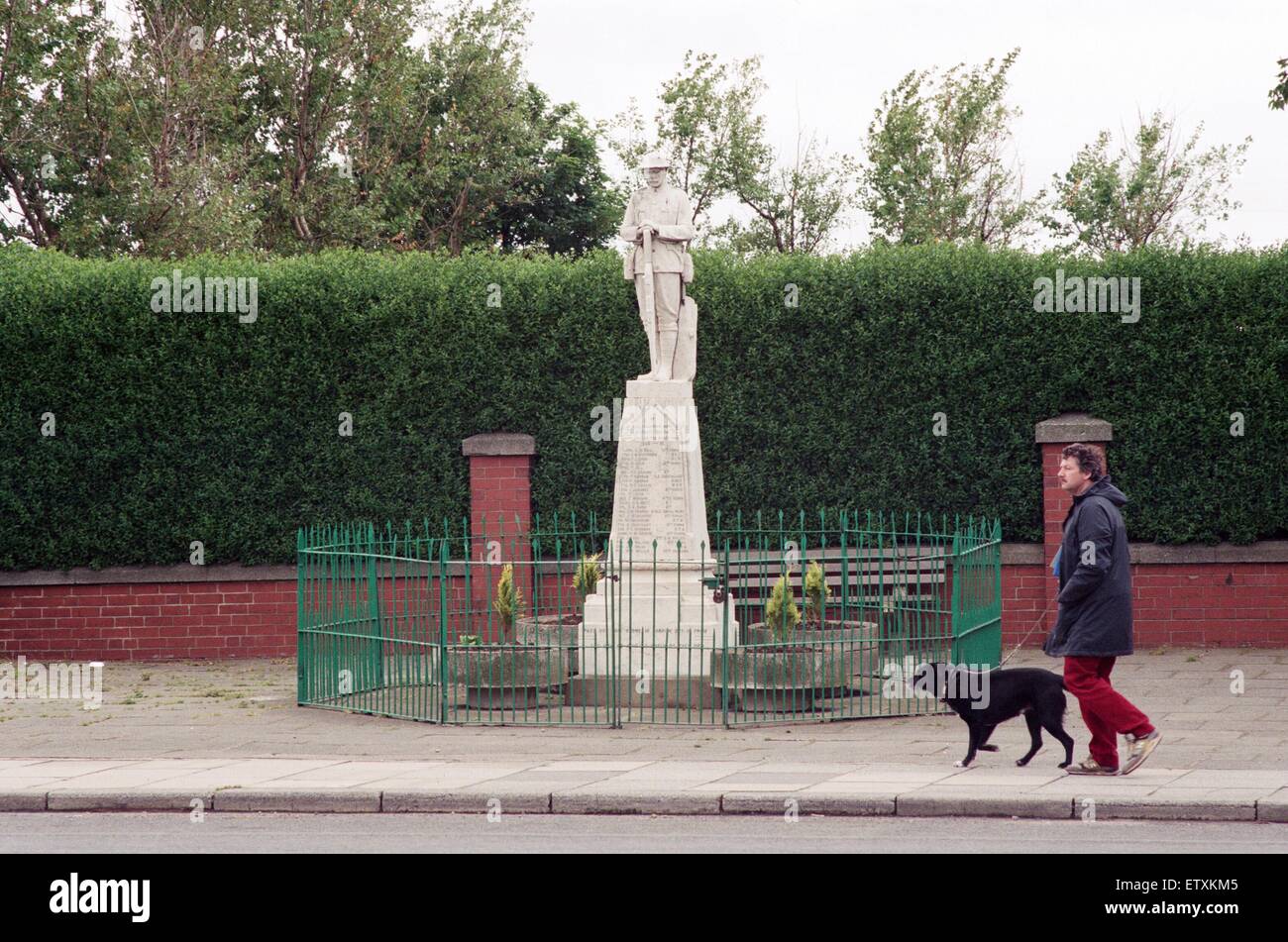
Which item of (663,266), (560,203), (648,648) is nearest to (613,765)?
(648,648)

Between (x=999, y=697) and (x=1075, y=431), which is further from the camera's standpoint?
(x=1075, y=431)

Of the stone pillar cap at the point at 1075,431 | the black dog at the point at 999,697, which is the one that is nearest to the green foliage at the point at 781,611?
the black dog at the point at 999,697

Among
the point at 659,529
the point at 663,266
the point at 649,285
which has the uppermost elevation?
the point at 663,266

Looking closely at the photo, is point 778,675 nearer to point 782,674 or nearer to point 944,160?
point 782,674

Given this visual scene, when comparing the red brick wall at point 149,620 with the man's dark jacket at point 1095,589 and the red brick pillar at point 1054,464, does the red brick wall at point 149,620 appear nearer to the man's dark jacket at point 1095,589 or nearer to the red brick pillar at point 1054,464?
the red brick pillar at point 1054,464

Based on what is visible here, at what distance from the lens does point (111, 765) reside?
34.0 ft

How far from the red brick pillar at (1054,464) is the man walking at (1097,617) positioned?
753cm

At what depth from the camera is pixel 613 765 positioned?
10141 mm

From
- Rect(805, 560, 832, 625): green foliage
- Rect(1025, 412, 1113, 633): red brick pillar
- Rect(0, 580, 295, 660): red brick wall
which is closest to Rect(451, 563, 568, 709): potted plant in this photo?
Rect(805, 560, 832, 625): green foliage

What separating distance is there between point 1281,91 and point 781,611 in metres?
8.51

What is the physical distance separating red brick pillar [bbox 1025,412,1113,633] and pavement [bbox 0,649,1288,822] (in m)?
3.09

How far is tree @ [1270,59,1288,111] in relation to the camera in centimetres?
1662

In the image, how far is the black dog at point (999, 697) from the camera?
975cm

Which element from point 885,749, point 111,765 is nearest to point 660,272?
point 885,749
